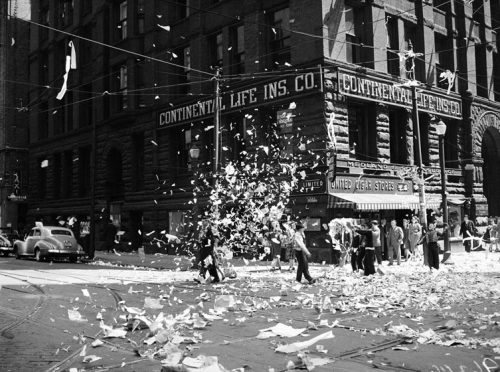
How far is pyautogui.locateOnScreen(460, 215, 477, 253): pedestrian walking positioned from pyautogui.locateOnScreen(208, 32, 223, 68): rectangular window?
50.1 feet

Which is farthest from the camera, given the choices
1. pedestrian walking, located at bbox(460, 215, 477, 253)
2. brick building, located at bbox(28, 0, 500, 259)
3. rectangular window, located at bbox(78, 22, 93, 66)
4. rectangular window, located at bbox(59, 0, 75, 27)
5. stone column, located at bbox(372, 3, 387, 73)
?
rectangular window, located at bbox(59, 0, 75, 27)

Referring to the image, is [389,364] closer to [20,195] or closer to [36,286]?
[36,286]

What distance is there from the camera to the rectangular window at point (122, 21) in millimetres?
33406

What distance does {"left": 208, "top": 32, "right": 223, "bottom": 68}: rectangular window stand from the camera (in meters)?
27.5

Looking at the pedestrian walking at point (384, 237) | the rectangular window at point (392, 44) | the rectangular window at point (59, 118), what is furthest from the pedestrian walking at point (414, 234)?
the rectangular window at point (59, 118)

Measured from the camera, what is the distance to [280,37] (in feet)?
79.0

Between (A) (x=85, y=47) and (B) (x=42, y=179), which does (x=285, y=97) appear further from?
(B) (x=42, y=179)

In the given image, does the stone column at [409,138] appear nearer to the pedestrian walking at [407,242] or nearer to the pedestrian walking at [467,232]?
the pedestrian walking at [467,232]

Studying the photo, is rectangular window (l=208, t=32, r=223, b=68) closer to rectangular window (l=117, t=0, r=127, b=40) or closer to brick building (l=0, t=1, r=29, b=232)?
rectangular window (l=117, t=0, r=127, b=40)

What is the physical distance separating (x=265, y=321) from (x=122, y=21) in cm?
2953

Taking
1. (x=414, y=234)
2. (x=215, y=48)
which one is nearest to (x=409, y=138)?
(x=414, y=234)

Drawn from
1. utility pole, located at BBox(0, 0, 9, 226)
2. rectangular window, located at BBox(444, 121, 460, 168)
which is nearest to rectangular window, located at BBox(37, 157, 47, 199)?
utility pole, located at BBox(0, 0, 9, 226)

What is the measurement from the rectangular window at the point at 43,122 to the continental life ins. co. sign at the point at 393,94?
28834mm

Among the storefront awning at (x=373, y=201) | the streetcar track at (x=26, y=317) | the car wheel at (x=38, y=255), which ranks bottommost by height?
the streetcar track at (x=26, y=317)
